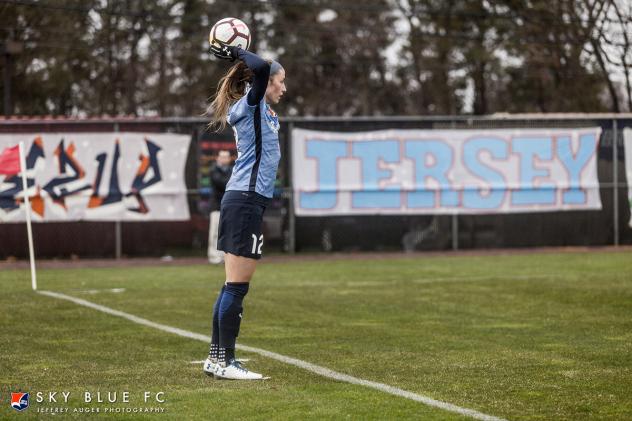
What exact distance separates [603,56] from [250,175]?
31742mm

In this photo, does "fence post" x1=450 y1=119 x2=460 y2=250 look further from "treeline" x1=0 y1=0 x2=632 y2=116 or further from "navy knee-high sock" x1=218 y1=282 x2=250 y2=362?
"navy knee-high sock" x1=218 y1=282 x2=250 y2=362

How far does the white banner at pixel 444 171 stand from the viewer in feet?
82.2

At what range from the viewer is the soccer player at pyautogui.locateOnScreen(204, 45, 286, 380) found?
790 centimetres

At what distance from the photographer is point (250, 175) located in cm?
792

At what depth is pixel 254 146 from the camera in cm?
793

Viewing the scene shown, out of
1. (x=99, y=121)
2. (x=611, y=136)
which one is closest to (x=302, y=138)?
(x=99, y=121)

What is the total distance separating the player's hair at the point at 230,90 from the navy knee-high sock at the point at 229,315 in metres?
1.14

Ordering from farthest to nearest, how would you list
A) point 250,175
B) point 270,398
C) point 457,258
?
point 457,258
point 250,175
point 270,398

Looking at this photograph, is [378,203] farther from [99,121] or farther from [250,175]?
[250,175]

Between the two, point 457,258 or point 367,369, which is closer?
point 367,369

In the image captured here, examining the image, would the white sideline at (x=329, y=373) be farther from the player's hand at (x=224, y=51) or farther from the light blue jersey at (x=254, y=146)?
the player's hand at (x=224, y=51)

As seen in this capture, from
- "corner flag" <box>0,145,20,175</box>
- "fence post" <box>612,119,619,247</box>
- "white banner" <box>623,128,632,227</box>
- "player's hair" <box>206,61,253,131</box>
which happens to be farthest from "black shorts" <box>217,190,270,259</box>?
"white banner" <box>623,128,632,227</box>

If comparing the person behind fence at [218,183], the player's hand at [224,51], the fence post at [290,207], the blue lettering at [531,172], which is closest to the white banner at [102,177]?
the fence post at [290,207]

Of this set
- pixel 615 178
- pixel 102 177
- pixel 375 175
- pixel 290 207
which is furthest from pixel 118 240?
pixel 615 178
